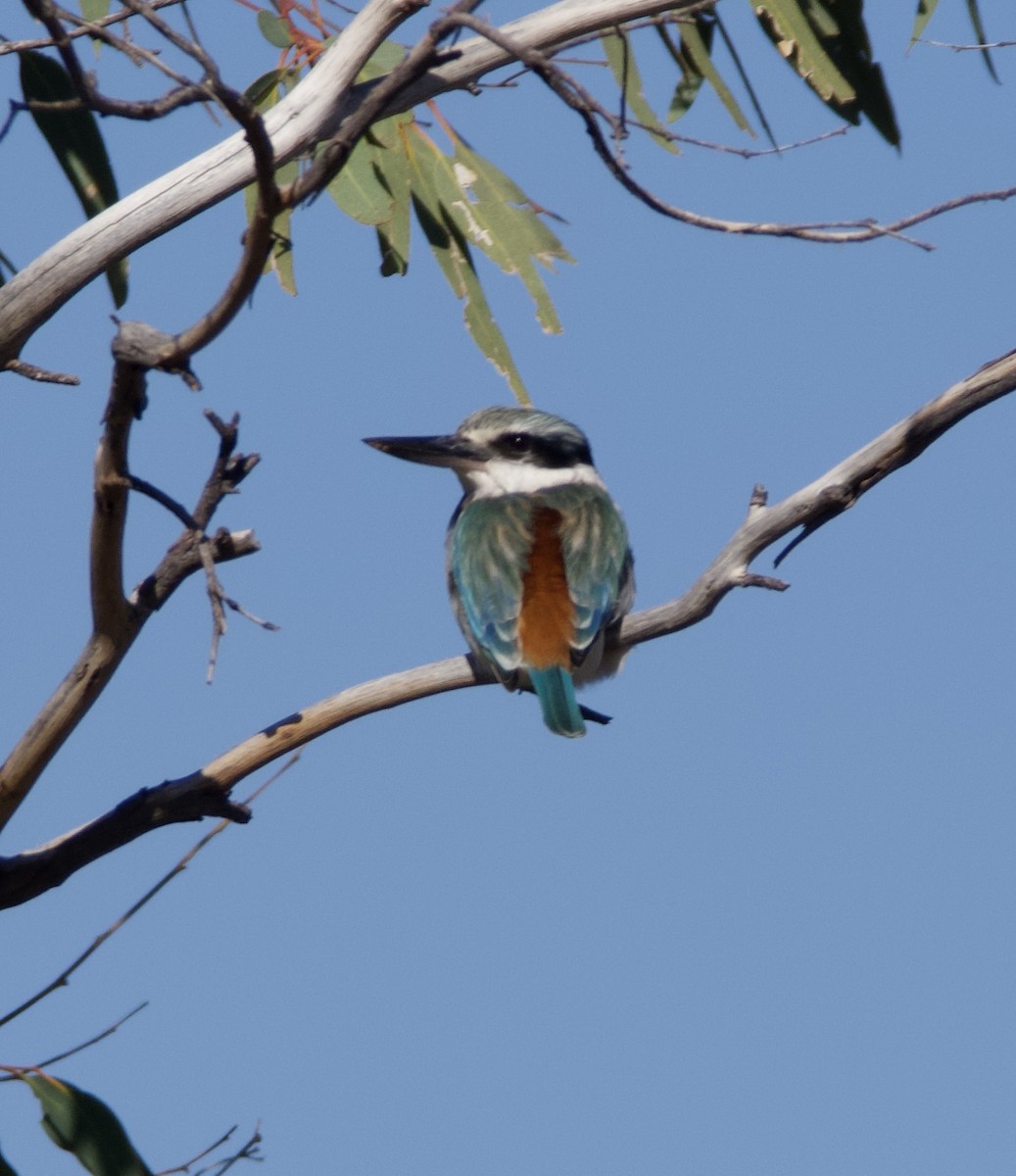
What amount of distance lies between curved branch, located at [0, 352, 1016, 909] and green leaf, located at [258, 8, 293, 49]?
1.35 meters

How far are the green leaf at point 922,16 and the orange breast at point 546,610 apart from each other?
1.30m

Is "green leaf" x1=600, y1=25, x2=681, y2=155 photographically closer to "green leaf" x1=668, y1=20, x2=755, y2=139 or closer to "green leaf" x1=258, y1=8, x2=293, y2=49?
"green leaf" x1=668, y1=20, x2=755, y2=139

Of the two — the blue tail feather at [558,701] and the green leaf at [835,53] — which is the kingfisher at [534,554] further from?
the green leaf at [835,53]

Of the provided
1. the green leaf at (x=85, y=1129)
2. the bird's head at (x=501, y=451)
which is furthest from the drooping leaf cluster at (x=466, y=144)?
the green leaf at (x=85, y=1129)

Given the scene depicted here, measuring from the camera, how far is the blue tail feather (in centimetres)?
340

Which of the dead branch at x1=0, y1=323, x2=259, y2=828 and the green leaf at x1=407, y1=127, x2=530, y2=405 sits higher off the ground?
the green leaf at x1=407, y1=127, x2=530, y2=405

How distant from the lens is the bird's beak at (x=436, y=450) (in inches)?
167

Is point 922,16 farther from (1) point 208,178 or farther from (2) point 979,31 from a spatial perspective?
(1) point 208,178

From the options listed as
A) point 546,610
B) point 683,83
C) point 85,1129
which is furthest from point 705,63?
point 85,1129

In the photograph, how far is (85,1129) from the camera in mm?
3184

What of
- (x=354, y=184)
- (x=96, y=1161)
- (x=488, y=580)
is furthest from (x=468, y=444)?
(x=96, y=1161)

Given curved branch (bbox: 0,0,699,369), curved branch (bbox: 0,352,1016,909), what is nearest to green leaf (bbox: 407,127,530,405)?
curved branch (bbox: 0,0,699,369)

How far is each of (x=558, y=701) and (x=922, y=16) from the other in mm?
1612

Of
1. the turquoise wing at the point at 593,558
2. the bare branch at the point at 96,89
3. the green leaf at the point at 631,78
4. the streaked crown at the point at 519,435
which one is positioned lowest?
the bare branch at the point at 96,89
